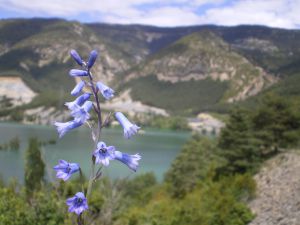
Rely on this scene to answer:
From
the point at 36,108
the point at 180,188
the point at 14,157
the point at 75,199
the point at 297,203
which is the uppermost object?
the point at 75,199

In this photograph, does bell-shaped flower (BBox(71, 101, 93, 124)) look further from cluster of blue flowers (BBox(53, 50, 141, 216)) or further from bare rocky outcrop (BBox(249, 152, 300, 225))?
bare rocky outcrop (BBox(249, 152, 300, 225))

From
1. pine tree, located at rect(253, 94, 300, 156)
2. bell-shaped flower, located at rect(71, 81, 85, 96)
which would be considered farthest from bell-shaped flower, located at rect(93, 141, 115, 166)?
pine tree, located at rect(253, 94, 300, 156)

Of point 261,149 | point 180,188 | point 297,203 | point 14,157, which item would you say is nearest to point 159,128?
point 14,157

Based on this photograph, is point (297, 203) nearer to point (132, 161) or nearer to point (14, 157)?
point (132, 161)

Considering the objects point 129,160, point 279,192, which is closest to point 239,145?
point 279,192

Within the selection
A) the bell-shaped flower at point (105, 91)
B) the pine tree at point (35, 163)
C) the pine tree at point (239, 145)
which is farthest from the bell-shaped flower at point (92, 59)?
the pine tree at point (35, 163)

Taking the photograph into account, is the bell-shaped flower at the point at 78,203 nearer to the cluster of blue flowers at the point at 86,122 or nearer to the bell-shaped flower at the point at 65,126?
the cluster of blue flowers at the point at 86,122

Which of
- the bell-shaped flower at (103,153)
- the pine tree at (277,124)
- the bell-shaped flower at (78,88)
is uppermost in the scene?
the bell-shaped flower at (78,88)
